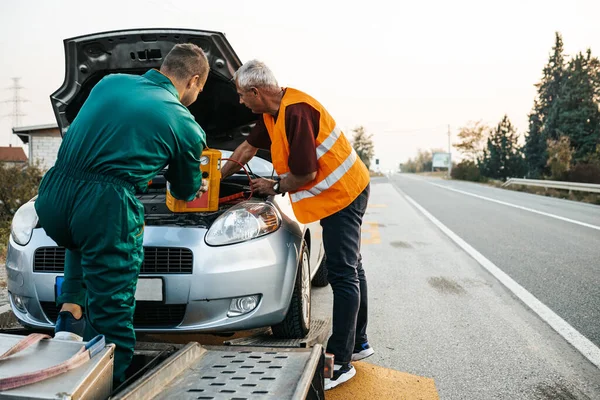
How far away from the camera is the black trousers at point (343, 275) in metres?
3.02

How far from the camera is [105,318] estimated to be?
2164 millimetres

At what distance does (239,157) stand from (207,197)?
704mm

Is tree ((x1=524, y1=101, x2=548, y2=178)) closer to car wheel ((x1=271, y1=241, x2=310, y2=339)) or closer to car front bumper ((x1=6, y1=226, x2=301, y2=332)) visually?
car wheel ((x1=271, y1=241, x2=310, y2=339))

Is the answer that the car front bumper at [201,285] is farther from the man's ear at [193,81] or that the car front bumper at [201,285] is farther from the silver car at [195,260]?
the man's ear at [193,81]

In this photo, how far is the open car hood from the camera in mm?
3373

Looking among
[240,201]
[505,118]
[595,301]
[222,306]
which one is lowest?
[595,301]

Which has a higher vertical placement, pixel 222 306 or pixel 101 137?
pixel 101 137

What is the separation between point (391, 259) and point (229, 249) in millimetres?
4433

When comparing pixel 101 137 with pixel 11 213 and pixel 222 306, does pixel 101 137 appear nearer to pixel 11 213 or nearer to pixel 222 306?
pixel 222 306

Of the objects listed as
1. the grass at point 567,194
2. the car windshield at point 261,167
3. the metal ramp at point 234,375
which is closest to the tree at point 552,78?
the grass at point 567,194

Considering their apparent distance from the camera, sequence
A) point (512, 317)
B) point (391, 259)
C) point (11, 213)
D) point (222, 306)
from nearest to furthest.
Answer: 1. point (222, 306)
2. point (512, 317)
3. point (391, 259)
4. point (11, 213)

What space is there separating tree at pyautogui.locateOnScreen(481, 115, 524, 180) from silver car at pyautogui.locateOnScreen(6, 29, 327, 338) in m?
56.9

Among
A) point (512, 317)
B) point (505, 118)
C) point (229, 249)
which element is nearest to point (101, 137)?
point (229, 249)

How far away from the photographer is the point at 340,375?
9.91 ft
